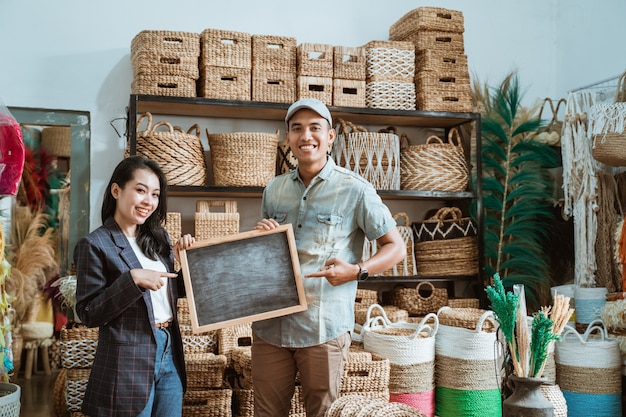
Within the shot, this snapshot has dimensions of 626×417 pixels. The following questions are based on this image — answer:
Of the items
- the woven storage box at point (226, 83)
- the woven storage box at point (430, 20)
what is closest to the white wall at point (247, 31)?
the woven storage box at point (430, 20)

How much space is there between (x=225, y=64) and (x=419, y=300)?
1.93 metres

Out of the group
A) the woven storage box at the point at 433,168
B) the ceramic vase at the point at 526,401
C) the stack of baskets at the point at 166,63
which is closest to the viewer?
the ceramic vase at the point at 526,401

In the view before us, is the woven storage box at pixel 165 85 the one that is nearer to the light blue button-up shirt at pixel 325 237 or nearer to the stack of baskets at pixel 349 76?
the stack of baskets at pixel 349 76

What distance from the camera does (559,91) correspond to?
5051 mm

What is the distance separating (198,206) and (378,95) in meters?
1.37

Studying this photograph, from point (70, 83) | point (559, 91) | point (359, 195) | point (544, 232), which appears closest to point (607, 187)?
point (544, 232)

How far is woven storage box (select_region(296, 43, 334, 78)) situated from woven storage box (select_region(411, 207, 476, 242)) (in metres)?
1.16

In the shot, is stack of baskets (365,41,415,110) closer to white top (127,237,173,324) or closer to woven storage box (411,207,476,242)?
woven storage box (411,207,476,242)

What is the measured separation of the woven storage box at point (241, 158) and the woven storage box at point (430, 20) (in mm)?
1299

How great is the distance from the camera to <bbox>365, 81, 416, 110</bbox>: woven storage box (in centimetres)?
434

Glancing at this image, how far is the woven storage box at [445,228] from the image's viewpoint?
4.39 m

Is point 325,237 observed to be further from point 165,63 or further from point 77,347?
point 165,63

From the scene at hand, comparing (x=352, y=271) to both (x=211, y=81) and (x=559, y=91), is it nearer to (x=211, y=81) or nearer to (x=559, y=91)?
(x=211, y=81)

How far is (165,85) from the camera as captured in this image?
13.1ft
